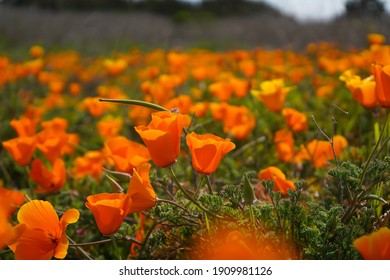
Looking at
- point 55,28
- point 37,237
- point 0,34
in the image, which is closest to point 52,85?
point 37,237

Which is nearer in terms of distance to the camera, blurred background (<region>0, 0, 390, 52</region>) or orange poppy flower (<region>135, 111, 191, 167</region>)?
orange poppy flower (<region>135, 111, 191, 167</region>)

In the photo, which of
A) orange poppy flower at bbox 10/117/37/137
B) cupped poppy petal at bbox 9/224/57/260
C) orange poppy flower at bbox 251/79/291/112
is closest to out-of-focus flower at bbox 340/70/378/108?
orange poppy flower at bbox 251/79/291/112

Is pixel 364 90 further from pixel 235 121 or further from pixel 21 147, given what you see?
pixel 21 147

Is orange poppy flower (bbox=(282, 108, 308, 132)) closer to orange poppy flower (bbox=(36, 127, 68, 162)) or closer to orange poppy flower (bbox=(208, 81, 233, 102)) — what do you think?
orange poppy flower (bbox=(208, 81, 233, 102))

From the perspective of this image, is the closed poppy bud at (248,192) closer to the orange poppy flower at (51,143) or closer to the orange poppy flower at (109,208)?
the orange poppy flower at (109,208)

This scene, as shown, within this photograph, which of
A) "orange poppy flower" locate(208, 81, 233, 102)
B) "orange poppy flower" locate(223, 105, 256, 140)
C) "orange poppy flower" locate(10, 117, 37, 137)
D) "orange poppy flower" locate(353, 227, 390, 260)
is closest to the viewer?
"orange poppy flower" locate(353, 227, 390, 260)

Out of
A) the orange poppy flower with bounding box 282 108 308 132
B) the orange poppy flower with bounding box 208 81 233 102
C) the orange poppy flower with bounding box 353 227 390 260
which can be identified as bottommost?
the orange poppy flower with bounding box 208 81 233 102

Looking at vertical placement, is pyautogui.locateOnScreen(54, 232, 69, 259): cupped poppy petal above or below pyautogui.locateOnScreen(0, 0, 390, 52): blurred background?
above
